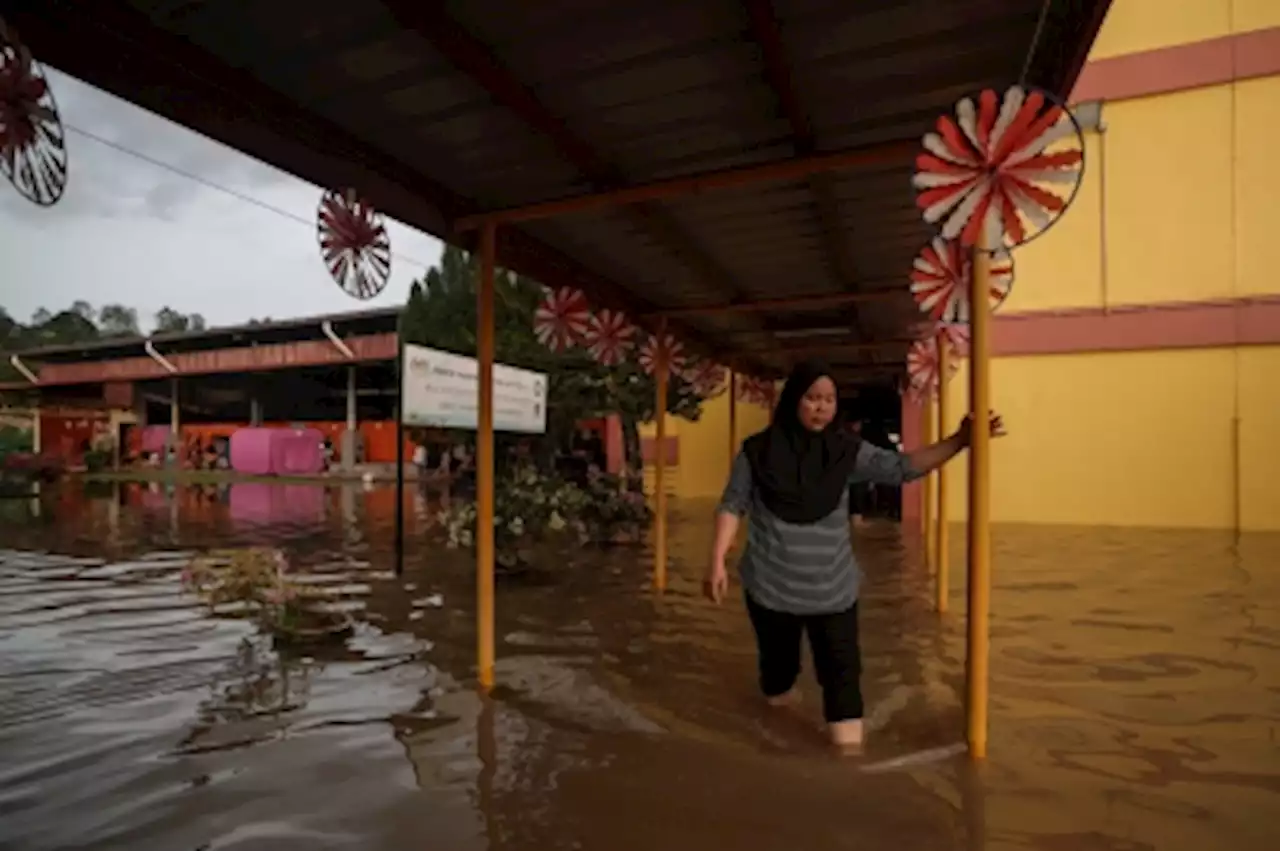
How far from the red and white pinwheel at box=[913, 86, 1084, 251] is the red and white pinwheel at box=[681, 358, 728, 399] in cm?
635

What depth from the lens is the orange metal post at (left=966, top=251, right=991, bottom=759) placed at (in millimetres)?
3447

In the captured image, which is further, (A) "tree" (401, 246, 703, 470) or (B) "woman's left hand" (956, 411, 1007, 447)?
(A) "tree" (401, 246, 703, 470)

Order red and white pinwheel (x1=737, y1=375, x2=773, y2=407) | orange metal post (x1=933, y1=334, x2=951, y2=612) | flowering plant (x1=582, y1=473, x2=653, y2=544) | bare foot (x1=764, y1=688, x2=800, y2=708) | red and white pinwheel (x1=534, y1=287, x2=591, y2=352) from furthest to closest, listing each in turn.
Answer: red and white pinwheel (x1=737, y1=375, x2=773, y2=407) → flowering plant (x1=582, y1=473, x2=653, y2=544) → orange metal post (x1=933, y1=334, x2=951, y2=612) → red and white pinwheel (x1=534, y1=287, x2=591, y2=352) → bare foot (x1=764, y1=688, x2=800, y2=708)

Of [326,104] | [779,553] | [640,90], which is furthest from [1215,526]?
[326,104]

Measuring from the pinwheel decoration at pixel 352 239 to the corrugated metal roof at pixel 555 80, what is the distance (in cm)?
13

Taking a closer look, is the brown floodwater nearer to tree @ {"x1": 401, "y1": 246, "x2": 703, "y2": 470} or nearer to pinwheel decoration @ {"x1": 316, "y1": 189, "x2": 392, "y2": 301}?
pinwheel decoration @ {"x1": 316, "y1": 189, "x2": 392, "y2": 301}

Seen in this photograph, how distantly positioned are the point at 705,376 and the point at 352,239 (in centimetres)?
639

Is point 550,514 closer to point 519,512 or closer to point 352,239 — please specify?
point 519,512

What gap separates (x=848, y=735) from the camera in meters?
3.56

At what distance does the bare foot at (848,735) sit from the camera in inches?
139

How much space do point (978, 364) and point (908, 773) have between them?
1.75 meters

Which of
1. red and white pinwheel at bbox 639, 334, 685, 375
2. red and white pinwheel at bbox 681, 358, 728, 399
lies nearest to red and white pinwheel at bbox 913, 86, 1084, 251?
red and white pinwheel at bbox 639, 334, 685, 375

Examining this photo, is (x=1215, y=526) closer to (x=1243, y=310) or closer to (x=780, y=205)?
(x=1243, y=310)

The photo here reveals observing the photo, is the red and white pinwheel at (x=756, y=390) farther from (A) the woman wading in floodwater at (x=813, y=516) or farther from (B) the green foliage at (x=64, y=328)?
(B) the green foliage at (x=64, y=328)
